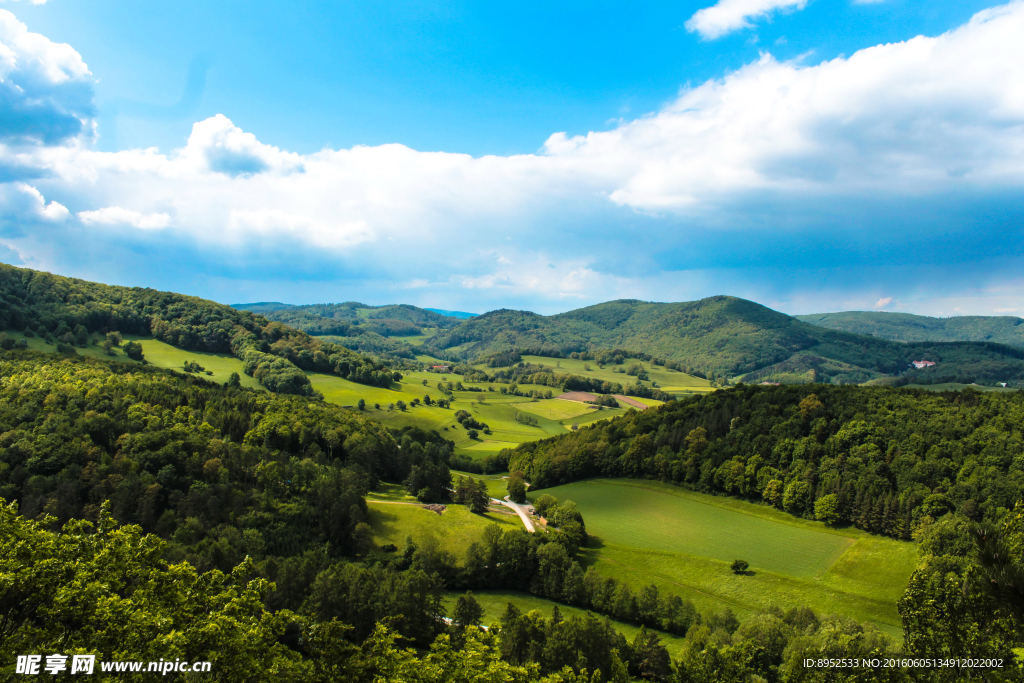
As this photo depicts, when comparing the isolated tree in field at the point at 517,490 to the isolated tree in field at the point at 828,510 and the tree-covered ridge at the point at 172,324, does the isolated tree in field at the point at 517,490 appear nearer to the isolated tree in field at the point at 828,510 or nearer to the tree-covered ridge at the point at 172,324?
the isolated tree in field at the point at 828,510

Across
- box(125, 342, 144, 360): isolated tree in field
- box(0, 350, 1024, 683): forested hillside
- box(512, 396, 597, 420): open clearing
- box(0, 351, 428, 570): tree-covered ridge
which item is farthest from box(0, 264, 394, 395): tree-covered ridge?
box(512, 396, 597, 420): open clearing

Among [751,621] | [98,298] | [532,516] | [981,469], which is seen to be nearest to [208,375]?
[98,298]

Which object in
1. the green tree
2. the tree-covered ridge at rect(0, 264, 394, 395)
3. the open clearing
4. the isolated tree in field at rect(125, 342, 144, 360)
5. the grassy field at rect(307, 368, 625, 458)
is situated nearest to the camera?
the green tree

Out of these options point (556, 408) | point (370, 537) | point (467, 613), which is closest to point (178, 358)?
point (370, 537)

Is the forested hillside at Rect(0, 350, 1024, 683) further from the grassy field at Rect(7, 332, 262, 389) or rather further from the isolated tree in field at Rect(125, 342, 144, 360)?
the isolated tree in field at Rect(125, 342, 144, 360)

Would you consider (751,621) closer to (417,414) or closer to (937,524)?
(937,524)

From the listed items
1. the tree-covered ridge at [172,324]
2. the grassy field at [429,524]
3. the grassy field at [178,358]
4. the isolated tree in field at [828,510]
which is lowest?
the grassy field at [429,524]

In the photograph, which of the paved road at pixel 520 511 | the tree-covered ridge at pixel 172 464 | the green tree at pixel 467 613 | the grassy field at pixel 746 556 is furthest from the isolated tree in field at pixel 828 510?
the tree-covered ridge at pixel 172 464

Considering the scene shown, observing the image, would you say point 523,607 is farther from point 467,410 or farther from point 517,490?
point 467,410
